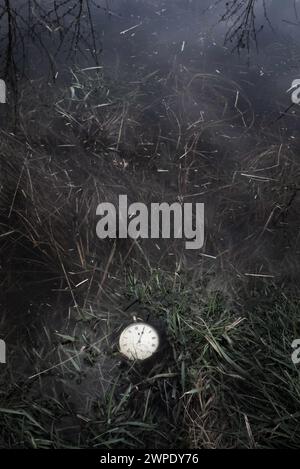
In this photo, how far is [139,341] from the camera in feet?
5.68

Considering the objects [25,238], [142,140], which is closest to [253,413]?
[25,238]

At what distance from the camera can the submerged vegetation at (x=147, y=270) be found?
155cm

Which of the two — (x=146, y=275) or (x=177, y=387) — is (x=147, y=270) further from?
(x=177, y=387)

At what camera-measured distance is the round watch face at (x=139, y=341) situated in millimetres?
1698

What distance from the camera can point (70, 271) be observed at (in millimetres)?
1918

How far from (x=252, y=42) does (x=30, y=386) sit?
2.70 m

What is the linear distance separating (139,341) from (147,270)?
328 mm

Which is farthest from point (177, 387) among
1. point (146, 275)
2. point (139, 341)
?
point (146, 275)

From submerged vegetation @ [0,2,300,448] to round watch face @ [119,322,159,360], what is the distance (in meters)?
0.04

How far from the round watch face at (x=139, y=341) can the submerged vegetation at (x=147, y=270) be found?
0.04 meters

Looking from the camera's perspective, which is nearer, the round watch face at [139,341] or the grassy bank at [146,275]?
the grassy bank at [146,275]

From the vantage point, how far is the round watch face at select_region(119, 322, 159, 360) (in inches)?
66.9

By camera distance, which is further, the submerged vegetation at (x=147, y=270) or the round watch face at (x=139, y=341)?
the round watch face at (x=139, y=341)
